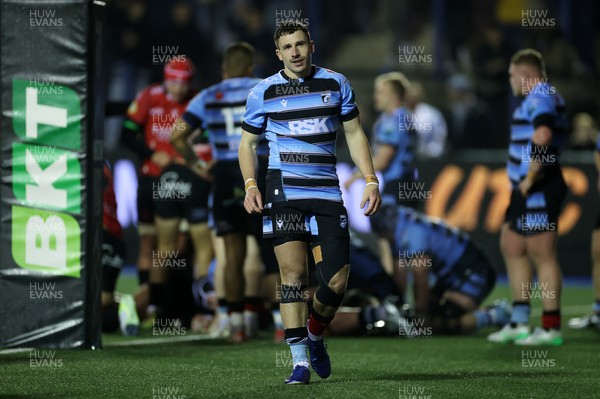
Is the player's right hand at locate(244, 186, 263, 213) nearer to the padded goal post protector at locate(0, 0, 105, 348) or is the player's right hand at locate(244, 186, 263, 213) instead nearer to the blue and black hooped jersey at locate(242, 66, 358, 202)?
the blue and black hooped jersey at locate(242, 66, 358, 202)

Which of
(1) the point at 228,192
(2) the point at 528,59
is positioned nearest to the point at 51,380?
(1) the point at 228,192

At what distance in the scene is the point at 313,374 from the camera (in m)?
8.12

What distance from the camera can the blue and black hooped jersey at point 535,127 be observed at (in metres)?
10.3

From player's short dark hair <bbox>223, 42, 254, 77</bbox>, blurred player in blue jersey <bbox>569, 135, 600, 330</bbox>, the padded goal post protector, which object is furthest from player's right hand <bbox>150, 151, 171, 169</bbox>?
blurred player in blue jersey <bbox>569, 135, 600, 330</bbox>

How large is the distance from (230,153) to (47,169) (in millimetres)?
1926

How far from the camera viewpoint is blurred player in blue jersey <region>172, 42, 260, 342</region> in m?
10.6

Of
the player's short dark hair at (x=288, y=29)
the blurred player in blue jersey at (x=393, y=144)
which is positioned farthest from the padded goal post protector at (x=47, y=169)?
the blurred player in blue jersey at (x=393, y=144)

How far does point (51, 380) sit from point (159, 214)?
4.36 metres

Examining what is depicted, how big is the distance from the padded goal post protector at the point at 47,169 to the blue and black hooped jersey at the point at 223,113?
1531 mm

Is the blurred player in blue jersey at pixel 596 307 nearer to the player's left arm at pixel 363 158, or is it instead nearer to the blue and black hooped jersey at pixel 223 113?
the blue and black hooped jersey at pixel 223 113

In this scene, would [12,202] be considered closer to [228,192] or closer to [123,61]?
[228,192]

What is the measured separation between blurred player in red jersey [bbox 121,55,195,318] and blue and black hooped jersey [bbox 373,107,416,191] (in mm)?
2069

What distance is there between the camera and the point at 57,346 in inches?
360

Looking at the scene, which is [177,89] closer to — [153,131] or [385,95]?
[153,131]
